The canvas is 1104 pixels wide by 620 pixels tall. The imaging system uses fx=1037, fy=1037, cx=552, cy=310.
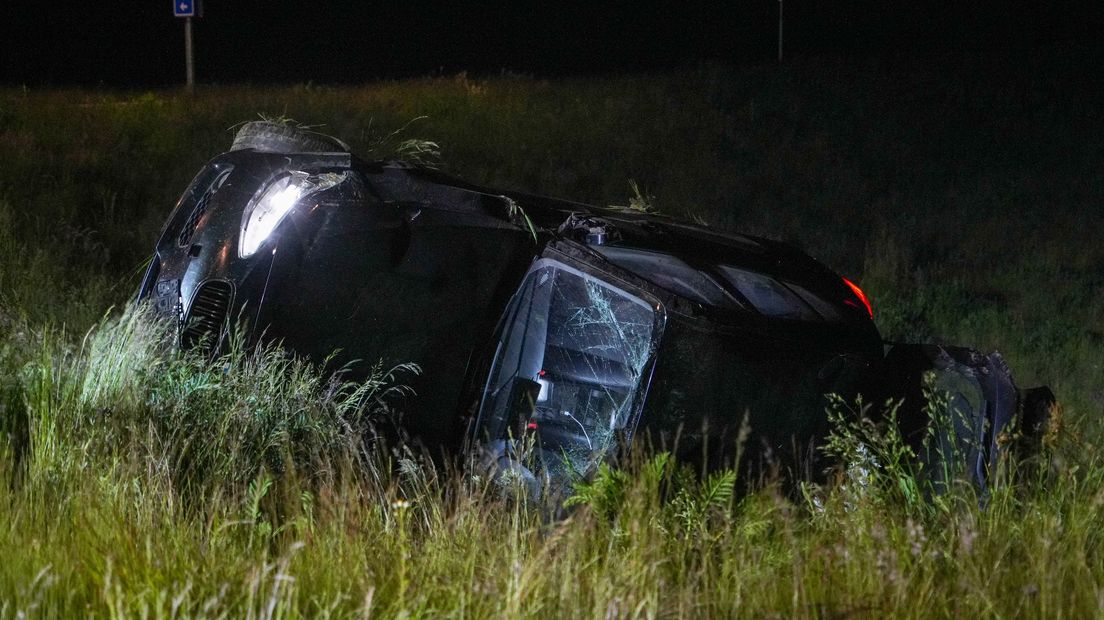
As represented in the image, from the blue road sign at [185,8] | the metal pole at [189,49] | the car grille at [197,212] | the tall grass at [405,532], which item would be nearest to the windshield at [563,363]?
the tall grass at [405,532]

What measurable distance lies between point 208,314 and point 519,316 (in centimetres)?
134

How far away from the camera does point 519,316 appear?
4625 mm

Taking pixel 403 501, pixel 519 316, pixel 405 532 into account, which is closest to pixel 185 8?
pixel 519 316

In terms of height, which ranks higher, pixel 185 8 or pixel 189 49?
pixel 185 8

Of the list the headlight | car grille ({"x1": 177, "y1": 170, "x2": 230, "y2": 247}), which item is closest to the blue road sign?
car grille ({"x1": 177, "y1": 170, "x2": 230, "y2": 247})

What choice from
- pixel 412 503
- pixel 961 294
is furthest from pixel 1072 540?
pixel 961 294

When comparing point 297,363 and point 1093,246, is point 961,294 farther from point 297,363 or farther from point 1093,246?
point 297,363

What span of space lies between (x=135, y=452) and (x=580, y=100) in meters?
13.5

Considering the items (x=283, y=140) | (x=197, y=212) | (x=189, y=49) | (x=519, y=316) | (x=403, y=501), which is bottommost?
(x=403, y=501)

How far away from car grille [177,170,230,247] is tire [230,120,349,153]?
24 centimetres

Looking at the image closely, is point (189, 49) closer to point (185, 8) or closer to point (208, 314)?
point (185, 8)

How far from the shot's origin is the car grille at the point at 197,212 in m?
4.81

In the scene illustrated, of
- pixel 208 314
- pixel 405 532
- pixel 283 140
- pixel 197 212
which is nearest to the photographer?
pixel 405 532

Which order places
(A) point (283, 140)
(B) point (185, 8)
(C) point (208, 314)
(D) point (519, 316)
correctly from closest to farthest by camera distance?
1. (C) point (208, 314)
2. (D) point (519, 316)
3. (A) point (283, 140)
4. (B) point (185, 8)
